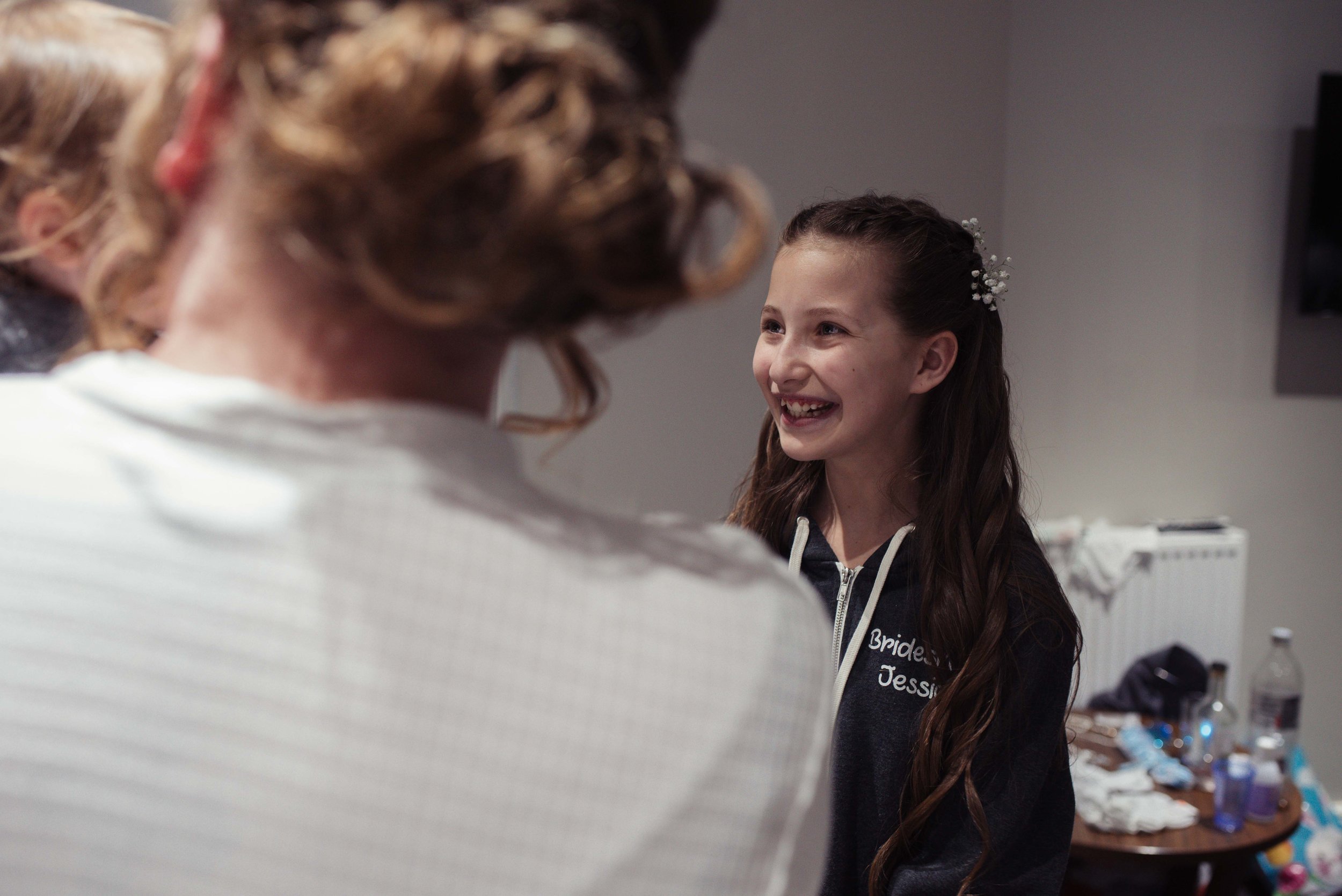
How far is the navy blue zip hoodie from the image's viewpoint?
3.75 feet

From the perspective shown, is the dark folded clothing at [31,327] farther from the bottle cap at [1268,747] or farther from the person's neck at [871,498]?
the bottle cap at [1268,747]

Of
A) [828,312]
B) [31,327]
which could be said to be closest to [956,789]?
[828,312]

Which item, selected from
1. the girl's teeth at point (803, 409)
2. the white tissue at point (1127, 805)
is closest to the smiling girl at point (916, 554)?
the girl's teeth at point (803, 409)

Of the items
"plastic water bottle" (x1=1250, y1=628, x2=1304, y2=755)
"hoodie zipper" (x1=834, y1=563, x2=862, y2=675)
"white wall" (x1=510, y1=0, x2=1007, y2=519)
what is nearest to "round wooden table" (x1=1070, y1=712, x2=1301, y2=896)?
"plastic water bottle" (x1=1250, y1=628, x2=1304, y2=755)

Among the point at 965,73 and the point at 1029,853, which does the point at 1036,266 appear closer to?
the point at 965,73

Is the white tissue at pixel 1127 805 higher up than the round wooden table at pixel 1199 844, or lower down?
higher up

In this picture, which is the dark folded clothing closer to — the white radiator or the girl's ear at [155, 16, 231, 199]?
the girl's ear at [155, 16, 231, 199]

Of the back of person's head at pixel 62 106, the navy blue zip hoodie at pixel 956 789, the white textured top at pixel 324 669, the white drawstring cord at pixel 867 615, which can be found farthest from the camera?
the white drawstring cord at pixel 867 615

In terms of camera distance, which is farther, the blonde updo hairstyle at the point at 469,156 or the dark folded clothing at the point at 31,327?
the dark folded clothing at the point at 31,327

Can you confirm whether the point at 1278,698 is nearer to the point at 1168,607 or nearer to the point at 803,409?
the point at 1168,607

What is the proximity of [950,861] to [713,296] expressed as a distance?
2.97 feet

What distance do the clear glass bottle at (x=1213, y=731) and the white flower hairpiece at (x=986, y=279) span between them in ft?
4.42

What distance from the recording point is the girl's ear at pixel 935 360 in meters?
1.30

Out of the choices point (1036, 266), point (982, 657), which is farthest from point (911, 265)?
point (1036, 266)
